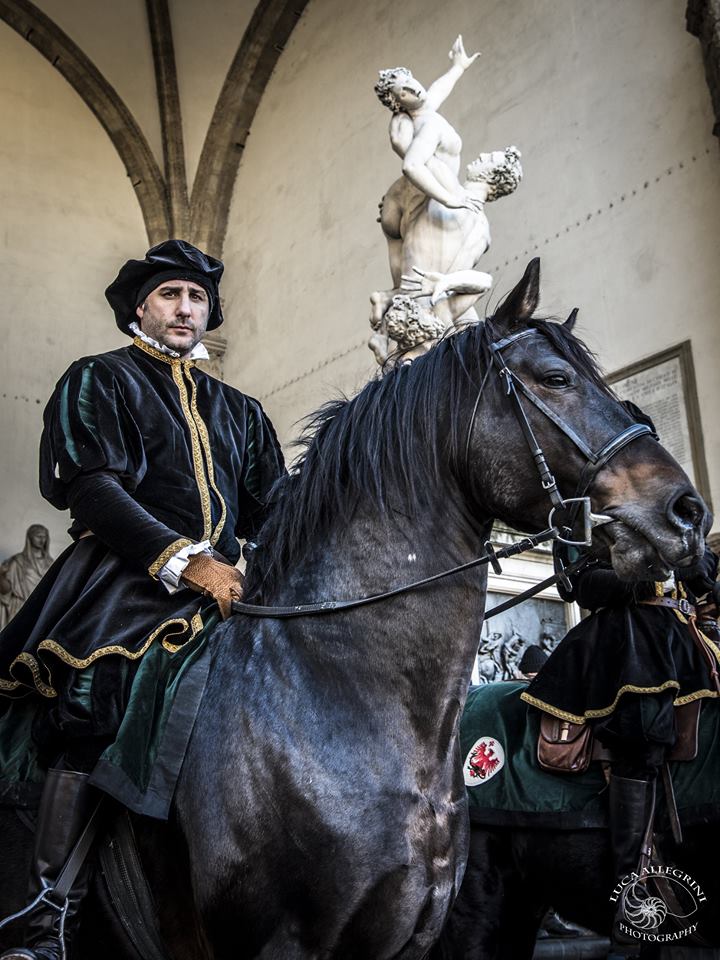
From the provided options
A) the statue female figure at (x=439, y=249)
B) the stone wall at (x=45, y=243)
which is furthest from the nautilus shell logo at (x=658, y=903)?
the stone wall at (x=45, y=243)

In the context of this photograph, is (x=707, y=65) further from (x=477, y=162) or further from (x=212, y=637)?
(x=212, y=637)

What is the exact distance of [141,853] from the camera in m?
2.37

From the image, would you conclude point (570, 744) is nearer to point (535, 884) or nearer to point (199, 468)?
point (535, 884)

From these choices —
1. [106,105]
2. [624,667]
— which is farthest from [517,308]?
[106,105]

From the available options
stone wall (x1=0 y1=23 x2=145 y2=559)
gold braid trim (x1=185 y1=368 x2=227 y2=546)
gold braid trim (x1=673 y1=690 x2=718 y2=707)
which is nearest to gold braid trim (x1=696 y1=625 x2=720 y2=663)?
gold braid trim (x1=673 y1=690 x2=718 y2=707)

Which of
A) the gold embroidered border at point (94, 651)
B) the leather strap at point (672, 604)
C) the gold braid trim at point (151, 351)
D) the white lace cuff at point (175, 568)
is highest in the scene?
the gold braid trim at point (151, 351)

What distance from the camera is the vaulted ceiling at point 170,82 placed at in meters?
15.2

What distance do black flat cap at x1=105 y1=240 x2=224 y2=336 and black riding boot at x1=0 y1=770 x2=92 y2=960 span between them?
3.97ft

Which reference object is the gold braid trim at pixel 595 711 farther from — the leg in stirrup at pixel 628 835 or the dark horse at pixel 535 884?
the dark horse at pixel 535 884

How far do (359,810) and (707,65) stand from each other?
808 centimetres

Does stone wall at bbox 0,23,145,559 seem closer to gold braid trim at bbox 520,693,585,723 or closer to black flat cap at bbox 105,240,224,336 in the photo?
gold braid trim at bbox 520,693,585,723

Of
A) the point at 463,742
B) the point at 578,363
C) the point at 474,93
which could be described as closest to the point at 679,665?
the point at 463,742

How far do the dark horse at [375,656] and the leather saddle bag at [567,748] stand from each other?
141cm

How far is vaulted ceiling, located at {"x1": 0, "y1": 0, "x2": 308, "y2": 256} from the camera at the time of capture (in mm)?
15188
